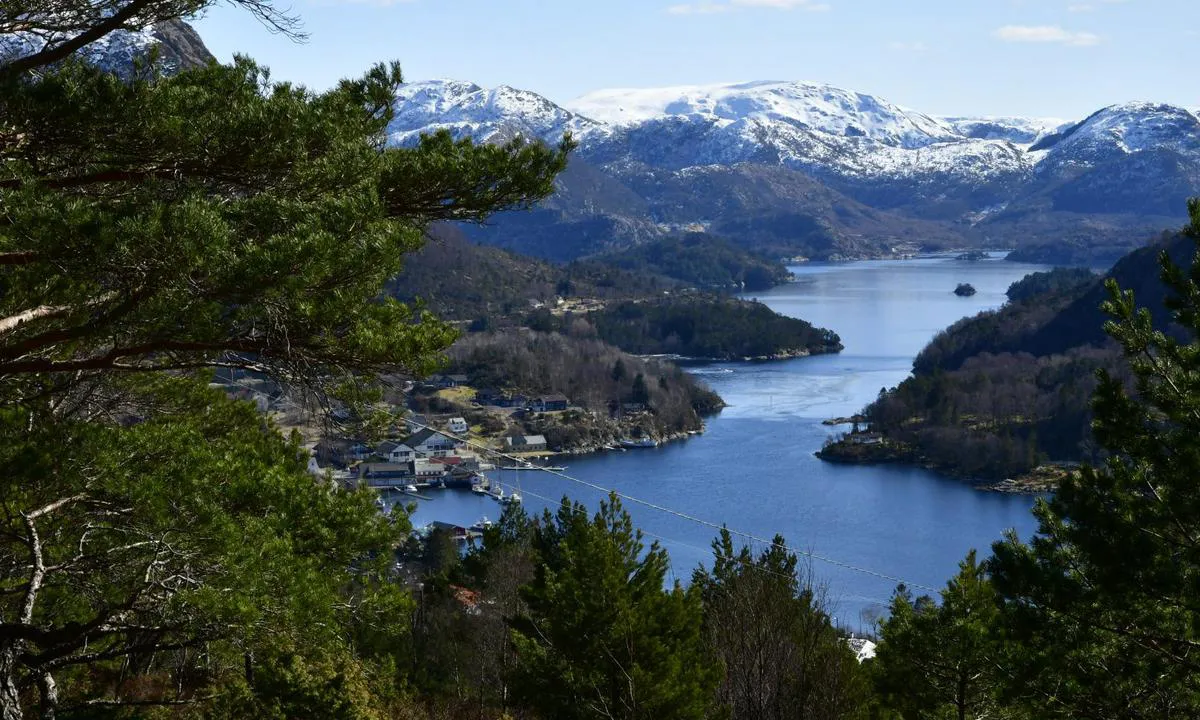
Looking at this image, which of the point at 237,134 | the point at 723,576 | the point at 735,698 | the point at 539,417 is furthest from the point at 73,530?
the point at 539,417

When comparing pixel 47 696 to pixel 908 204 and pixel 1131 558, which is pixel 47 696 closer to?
pixel 1131 558

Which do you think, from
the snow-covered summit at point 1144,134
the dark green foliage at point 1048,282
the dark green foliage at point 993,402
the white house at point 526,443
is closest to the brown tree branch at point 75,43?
the dark green foliage at point 993,402

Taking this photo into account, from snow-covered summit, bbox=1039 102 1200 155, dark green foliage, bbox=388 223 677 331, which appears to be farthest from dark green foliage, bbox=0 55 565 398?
snow-covered summit, bbox=1039 102 1200 155

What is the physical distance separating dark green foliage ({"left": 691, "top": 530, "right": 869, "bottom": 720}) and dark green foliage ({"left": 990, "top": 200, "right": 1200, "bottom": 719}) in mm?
1446

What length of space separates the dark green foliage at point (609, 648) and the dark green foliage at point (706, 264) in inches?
3641

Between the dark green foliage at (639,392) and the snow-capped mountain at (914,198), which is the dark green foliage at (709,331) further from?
the snow-capped mountain at (914,198)

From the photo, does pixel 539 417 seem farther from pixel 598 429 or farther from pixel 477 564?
pixel 477 564

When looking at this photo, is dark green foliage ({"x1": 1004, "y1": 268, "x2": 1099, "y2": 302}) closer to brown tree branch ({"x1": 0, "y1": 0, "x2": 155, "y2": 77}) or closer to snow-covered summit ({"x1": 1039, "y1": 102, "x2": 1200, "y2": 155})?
brown tree branch ({"x1": 0, "y1": 0, "x2": 155, "y2": 77})

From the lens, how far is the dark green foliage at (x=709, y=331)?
59625 mm

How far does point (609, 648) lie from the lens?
680cm

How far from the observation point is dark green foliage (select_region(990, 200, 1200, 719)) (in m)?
4.00

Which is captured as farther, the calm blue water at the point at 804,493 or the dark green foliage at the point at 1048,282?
the dark green foliage at the point at 1048,282

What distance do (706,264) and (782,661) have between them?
10313 centimetres

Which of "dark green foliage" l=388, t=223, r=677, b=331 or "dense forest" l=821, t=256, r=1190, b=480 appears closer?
"dense forest" l=821, t=256, r=1190, b=480
